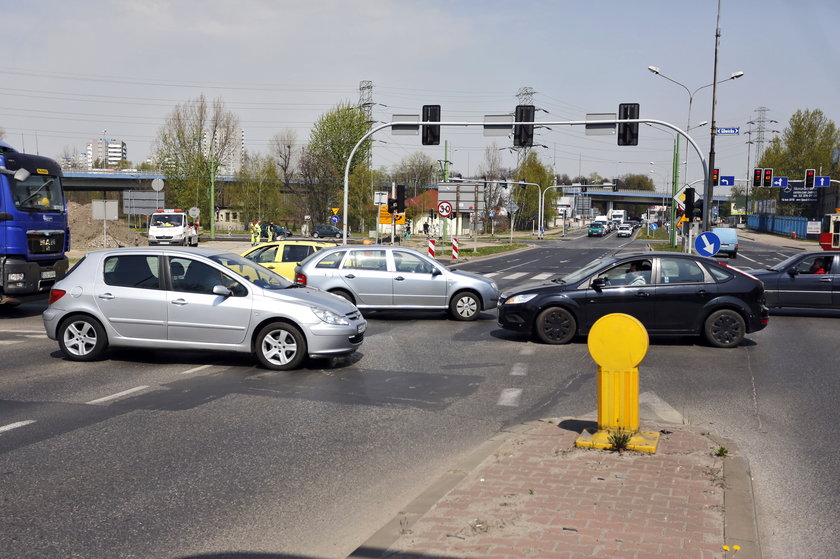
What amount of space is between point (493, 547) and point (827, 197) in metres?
108

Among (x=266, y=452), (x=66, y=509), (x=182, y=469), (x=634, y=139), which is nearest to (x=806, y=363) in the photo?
(x=266, y=452)

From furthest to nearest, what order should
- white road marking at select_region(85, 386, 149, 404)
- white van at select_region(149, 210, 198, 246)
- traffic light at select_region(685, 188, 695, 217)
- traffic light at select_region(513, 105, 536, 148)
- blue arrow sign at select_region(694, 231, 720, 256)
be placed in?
white van at select_region(149, 210, 198, 246) → traffic light at select_region(685, 188, 695, 217) → traffic light at select_region(513, 105, 536, 148) → blue arrow sign at select_region(694, 231, 720, 256) → white road marking at select_region(85, 386, 149, 404)

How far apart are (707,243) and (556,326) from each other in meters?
11.5

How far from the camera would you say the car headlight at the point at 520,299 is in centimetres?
1300

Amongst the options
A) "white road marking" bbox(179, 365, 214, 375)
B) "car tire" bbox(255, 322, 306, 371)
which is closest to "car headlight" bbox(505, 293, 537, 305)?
"car tire" bbox(255, 322, 306, 371)

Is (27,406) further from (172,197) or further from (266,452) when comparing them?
(172,197)

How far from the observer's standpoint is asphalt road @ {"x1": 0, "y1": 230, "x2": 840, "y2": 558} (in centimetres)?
504

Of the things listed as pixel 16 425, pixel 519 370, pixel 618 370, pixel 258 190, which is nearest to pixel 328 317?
pixel 519 370

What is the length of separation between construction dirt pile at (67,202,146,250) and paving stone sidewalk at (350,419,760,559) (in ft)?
143

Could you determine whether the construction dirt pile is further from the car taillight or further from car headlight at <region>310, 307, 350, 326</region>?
car headlight at <region>310, 307, 350, 326</region>

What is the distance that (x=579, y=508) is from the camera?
5117 millimetres

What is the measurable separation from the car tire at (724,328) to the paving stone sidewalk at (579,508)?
6310 mm

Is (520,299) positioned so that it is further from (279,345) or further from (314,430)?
(314,430)

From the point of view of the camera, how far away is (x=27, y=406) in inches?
326
